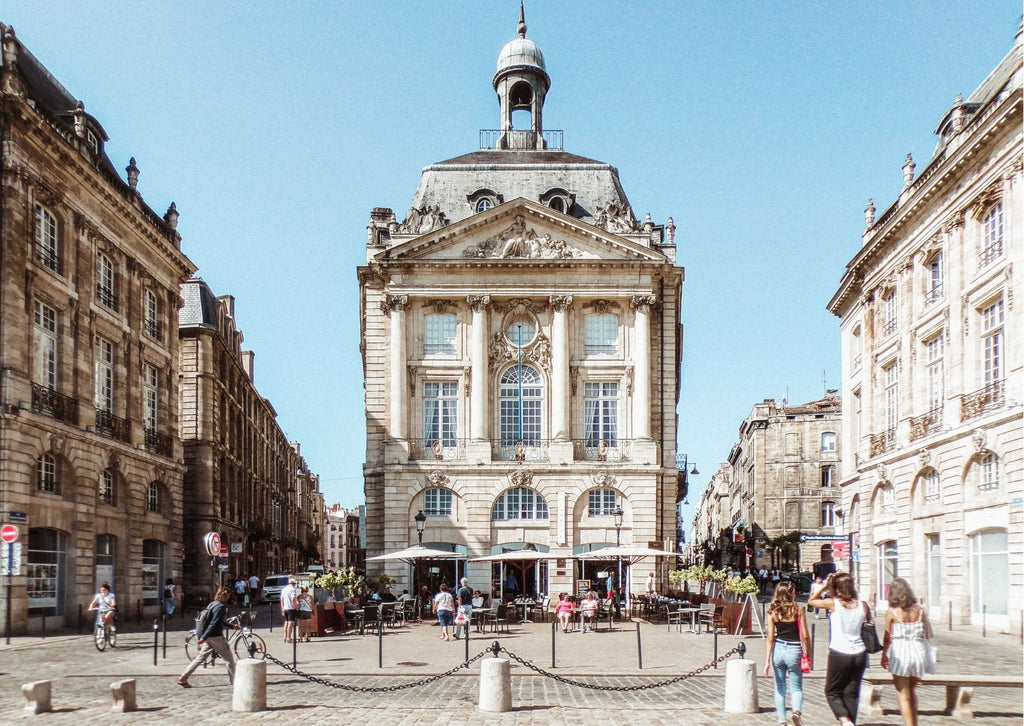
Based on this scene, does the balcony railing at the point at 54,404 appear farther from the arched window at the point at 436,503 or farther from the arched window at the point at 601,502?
the arched window at the point at 601,502

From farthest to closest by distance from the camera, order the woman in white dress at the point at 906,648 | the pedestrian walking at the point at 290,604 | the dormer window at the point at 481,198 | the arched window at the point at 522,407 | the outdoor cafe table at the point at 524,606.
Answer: the dormer window at the point at 481,198 < the arched window at the point at 522,407 < the outdoor cafe table at the point at 524,606 < the pedestrian walking at the point at 290,604 < the woman in white dress at the point at 906,648

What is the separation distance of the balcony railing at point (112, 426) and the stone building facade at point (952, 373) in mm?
25243

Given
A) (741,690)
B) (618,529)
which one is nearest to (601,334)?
(618,529)

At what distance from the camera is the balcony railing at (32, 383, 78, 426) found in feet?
103

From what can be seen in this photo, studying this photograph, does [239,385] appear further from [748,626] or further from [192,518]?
[748,626]

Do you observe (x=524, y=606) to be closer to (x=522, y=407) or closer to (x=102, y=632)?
(x=522, y=407)

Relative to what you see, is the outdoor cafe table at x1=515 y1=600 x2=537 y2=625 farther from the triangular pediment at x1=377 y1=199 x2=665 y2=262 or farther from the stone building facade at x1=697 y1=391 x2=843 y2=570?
the stone building facade at x1=697 y1=391 x2=843 y2=570

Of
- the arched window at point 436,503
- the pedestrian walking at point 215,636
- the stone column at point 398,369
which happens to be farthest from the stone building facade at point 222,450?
the pedestrian walking at point 215,636

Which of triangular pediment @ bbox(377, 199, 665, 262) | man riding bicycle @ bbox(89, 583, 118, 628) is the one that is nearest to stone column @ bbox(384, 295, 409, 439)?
triangular pediment @ bbox(377, 199, 665, 262)

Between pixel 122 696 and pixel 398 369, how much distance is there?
3182 cm

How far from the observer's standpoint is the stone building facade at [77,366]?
30.0m

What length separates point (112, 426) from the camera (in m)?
36.7

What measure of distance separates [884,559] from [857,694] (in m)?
29.6

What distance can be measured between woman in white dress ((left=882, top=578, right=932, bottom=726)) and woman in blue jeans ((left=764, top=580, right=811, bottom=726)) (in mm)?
973
